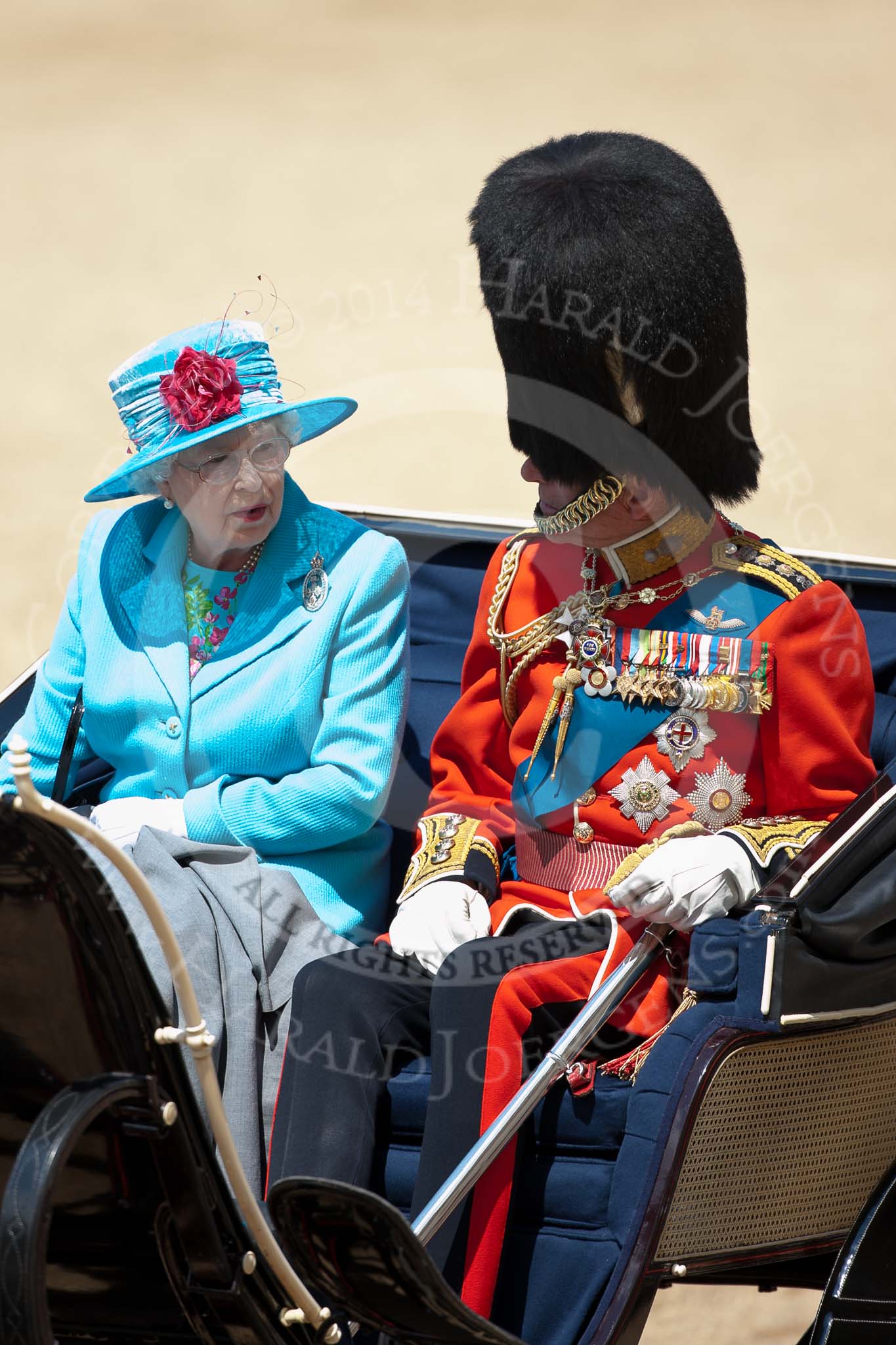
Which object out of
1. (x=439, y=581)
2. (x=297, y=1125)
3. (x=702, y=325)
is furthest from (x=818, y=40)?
(x=297, y=1125)

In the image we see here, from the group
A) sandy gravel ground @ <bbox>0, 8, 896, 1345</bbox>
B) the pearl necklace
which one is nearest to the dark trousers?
the pearl necklace

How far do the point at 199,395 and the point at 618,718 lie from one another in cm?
85

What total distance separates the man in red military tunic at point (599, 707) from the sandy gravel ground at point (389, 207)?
A: 3610 mm

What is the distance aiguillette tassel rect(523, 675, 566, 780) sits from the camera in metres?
2.61

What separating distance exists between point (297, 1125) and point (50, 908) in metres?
0.70

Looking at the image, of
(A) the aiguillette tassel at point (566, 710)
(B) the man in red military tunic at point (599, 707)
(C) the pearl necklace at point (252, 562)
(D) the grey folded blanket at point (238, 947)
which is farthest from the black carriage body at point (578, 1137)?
(C) the pearl necklace at point (252, 562)

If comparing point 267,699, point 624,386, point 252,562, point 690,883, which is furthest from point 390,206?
point 690,883

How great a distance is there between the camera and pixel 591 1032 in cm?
228

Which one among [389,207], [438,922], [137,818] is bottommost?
[438,922]

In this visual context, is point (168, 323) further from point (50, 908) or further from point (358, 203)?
point (50, 908)

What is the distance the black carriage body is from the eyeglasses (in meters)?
1.05

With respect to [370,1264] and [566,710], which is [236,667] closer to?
[566,710]

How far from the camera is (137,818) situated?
275cm

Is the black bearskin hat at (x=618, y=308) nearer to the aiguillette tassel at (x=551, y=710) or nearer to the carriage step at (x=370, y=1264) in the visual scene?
the aiguillette tassel at (x=551, y=710)
